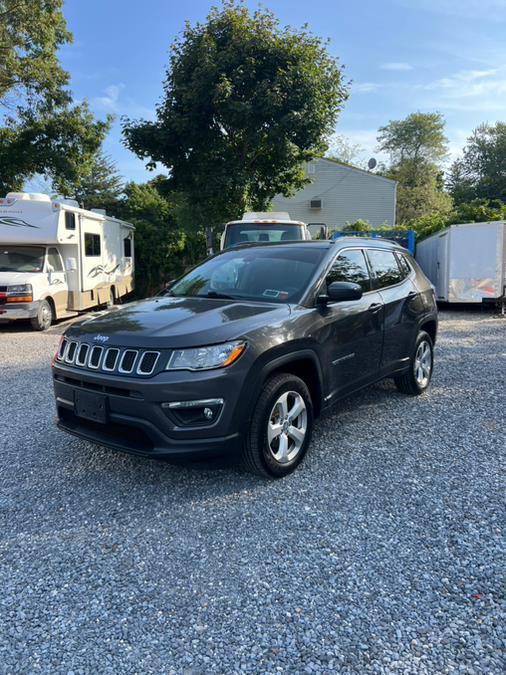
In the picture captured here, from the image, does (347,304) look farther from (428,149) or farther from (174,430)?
(428,149)

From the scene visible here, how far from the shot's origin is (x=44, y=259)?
11.4m

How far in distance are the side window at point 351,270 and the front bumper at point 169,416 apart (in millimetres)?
1554

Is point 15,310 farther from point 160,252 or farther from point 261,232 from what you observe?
point 160,252

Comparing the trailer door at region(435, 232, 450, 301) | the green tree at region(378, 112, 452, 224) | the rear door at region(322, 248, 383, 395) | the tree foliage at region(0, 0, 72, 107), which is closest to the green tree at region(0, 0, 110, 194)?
the tree foliage at region(0, 0, 72, 107)

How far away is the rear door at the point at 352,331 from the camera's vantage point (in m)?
4.14

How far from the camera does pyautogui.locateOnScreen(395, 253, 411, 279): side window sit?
5610mm

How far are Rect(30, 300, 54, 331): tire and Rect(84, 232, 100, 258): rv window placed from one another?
199 cm

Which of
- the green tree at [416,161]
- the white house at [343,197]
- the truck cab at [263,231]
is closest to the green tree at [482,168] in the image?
the green tree at [416,161]

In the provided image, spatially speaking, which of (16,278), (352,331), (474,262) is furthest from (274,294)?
(474,262)

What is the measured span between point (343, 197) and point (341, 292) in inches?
1120

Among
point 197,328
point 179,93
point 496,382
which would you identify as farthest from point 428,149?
point 197,328

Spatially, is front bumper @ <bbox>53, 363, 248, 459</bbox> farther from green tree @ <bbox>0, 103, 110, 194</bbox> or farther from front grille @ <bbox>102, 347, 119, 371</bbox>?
green tree @ <bbox>0, 103, 110, 194</bbox>

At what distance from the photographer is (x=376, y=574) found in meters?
2.63

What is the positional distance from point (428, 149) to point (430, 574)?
5247 centimetres
